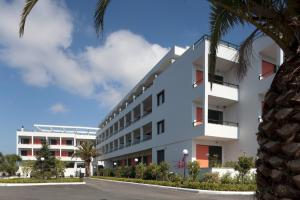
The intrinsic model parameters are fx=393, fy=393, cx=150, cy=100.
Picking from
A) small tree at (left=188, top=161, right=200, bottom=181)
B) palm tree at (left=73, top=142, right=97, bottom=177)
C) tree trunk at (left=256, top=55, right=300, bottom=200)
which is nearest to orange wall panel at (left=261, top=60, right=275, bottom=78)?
small tree at (left=188, top=161, right=200, bottom=181)

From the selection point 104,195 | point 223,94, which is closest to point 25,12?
point 104,195

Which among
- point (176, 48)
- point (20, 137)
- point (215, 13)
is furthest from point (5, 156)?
point (215, 13)

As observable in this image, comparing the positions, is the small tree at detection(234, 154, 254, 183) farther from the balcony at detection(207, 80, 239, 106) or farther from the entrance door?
the balcony at detection(207, 80, 239, 106)

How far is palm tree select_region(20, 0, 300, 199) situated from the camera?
4.17 metres

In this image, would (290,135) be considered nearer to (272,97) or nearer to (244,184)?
(272,97)

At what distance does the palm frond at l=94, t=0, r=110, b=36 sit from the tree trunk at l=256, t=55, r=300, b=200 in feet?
11.2

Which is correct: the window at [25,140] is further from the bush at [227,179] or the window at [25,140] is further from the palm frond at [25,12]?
the palm frond at [25,12]

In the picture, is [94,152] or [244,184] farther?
[94,152]

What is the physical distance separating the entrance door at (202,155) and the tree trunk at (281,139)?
2831cm

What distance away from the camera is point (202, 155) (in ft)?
109

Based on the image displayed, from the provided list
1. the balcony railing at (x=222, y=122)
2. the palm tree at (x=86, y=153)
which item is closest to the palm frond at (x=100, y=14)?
the balcony railing at (x=222, y=122)

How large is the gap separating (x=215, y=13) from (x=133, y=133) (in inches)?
1886

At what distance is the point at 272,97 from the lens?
4.73 metres

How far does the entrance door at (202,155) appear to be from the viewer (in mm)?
32838
